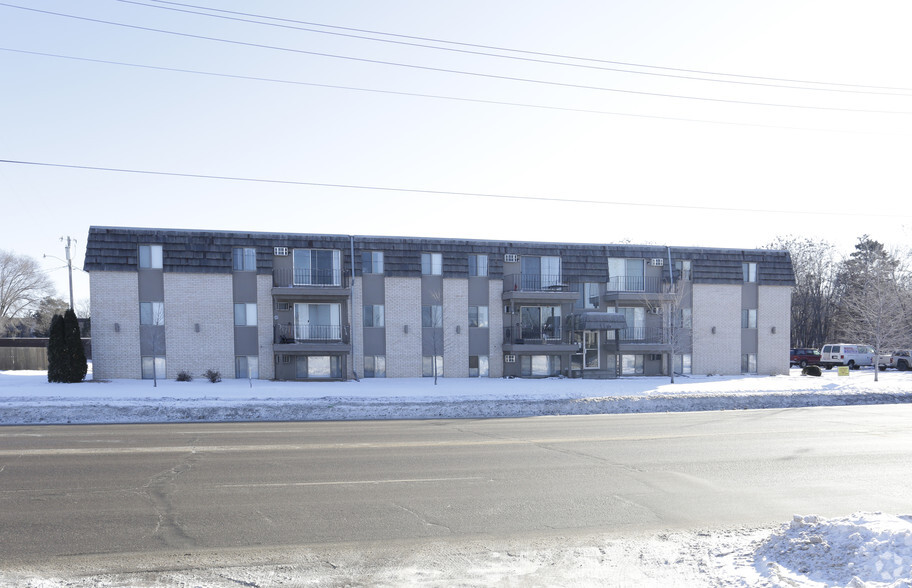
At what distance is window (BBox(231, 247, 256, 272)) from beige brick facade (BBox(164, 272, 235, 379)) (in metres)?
0.76

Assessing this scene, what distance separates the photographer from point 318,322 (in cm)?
3192

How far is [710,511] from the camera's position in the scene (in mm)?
8305

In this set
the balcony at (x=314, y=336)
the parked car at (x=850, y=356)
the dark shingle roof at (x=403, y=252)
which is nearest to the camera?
the dark shingle roof at (x=403, y=252)

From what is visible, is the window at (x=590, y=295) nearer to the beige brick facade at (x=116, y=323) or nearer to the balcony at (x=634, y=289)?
the balcony at (x=634, y=289)

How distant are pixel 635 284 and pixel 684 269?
333 centimetres

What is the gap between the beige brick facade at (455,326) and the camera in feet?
109

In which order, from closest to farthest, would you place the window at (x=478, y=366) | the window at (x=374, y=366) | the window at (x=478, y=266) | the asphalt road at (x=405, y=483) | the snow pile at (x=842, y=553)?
the snow pile at (x=842, y=553) < the asphalt road at (x=405, y=483) < the window at (x=374, y=366) < the window at (x=478, y=366) < the window at (x=478, y=266)

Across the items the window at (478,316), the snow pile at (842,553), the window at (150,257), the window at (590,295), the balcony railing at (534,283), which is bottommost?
the snow pile at (842,553)

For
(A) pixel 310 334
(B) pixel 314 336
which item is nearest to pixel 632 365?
(B) pixel 314 336

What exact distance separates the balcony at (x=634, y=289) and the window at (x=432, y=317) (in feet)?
31.8

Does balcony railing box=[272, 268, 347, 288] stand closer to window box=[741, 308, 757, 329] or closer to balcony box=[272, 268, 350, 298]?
balcony box=[272, 268, 350, 298]

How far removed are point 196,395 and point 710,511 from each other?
64.6 ft

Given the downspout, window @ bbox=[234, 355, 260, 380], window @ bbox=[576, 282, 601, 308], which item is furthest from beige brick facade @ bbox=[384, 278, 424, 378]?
window @ bbox=[576, 282, 601, 308]

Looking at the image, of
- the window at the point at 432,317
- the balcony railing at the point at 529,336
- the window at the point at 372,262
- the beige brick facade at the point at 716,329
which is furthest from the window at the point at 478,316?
the beige brick facade at the point at 716,329
